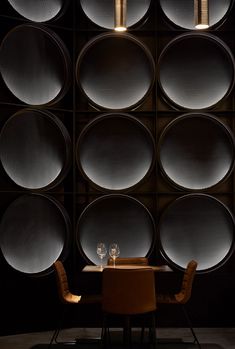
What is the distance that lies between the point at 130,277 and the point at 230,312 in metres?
1.84

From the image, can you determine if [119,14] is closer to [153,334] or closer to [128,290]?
[128,290]

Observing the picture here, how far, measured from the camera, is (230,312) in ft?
18.5

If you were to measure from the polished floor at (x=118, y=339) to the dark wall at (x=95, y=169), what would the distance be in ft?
0.43

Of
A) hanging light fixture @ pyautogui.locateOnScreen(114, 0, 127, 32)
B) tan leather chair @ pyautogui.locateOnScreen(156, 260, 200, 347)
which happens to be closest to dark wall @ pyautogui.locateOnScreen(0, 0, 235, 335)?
tan leather chair @ pyautogui.locateOnScreen(156, 260, 200, 347)

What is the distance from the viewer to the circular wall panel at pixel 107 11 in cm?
573

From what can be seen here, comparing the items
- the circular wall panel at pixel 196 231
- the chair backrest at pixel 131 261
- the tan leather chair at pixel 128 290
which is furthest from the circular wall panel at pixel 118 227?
the tan leather chair at pixel 128 290

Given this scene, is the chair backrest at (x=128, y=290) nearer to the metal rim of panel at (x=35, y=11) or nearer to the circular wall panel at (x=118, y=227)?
the circular wall panel at (x=118, y=227)

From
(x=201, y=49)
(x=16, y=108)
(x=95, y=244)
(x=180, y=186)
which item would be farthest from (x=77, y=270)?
(x=201, y=49)

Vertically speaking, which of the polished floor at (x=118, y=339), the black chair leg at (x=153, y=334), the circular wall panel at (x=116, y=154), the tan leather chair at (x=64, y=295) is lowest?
the polished floor at (x=118, y=339)

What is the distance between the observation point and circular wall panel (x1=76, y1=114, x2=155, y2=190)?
5660 mm

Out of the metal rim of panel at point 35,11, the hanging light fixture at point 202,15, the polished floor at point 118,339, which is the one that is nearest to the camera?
the hanging light fixture at point 202,15

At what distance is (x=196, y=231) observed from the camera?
18.7ft

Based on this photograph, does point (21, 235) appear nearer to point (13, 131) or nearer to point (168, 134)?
point (13, 131)

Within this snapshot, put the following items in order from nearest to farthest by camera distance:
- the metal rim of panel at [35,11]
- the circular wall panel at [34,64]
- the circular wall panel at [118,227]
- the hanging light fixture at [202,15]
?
1. the hanging light fixture at [202,15]
2. the circular wall panel at [34,64]
3. the metal rim of panel at [35,11]
4. the circular wall panel at [118,227]
